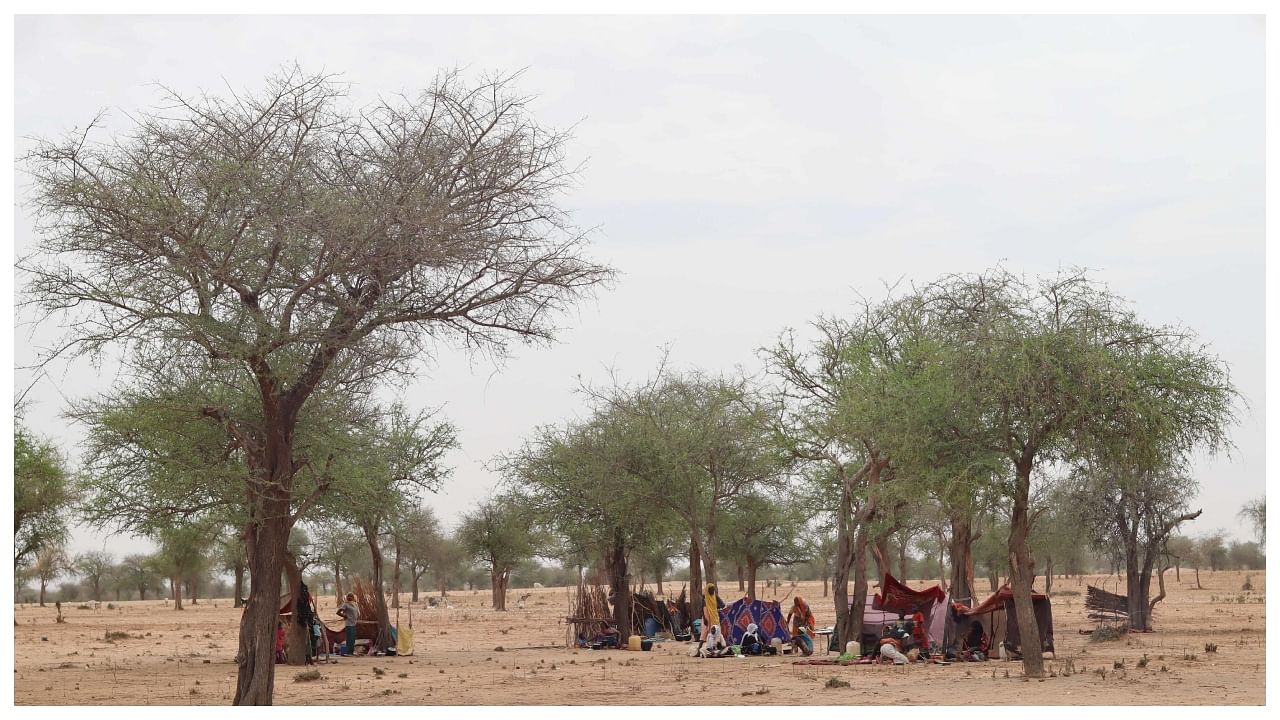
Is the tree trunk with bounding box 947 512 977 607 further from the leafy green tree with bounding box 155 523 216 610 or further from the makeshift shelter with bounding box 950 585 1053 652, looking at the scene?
the leafy green tree with bounding box 155 523 216 610

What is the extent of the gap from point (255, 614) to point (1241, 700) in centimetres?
1249

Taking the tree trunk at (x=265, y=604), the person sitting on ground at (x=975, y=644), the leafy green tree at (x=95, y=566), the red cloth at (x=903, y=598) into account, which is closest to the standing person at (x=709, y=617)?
the red cloth at (x=903, y=598)

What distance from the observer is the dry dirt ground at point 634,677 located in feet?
58.6

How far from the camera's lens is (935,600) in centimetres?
2558

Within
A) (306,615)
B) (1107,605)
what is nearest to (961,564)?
(1107,605)

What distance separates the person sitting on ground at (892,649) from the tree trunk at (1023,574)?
408 centimetres

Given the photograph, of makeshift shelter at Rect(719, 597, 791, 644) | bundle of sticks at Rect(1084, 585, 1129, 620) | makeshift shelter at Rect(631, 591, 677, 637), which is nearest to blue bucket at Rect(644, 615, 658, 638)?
makeshift shelter at Rect(631, 591, 677, 637)

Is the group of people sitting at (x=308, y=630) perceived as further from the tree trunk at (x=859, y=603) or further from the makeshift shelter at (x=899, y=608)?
the makeshift shelter at (x=899, y=608)

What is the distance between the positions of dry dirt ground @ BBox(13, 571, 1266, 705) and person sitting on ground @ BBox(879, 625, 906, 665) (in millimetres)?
826

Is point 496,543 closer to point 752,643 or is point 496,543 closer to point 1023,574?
point 752,643

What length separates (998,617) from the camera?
81.0ft

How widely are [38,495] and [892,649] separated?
24.5 metres

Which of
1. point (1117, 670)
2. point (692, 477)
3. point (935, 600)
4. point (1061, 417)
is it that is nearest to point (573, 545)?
point (692, 477)

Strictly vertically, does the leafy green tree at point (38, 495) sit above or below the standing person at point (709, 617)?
above
